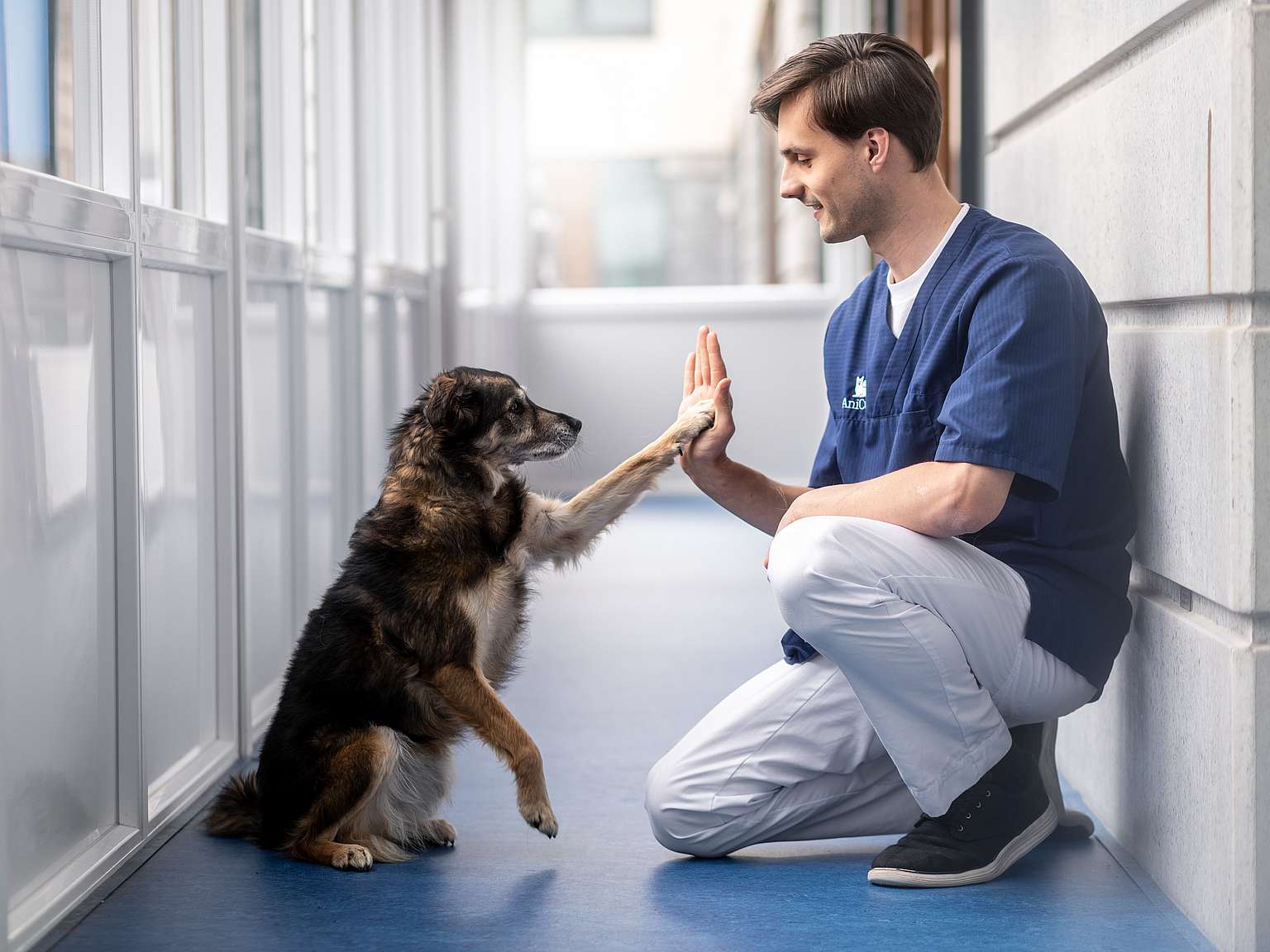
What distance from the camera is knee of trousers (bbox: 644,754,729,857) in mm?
2119

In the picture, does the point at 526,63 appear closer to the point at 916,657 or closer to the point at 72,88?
the point at 72,88

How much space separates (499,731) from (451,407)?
529 millimetres

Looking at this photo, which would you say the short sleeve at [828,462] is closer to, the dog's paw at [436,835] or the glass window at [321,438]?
the dog's paw at [436,835]

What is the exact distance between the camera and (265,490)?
312cm

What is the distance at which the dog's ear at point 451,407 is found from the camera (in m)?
2.22

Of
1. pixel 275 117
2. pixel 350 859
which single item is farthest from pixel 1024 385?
pixel 275 117

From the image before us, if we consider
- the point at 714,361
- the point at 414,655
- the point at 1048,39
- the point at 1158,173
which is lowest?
the point at 414,655

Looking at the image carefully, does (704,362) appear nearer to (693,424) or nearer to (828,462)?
(693,424)

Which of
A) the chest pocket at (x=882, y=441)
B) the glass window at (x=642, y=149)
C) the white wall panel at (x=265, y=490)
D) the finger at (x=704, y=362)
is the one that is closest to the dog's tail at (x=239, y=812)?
the white wall panel at (x=265, y=490)

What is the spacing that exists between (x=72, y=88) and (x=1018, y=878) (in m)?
1.86

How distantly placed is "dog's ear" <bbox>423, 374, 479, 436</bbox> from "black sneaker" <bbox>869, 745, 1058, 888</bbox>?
3.11ft

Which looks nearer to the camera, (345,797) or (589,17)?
(345,797)

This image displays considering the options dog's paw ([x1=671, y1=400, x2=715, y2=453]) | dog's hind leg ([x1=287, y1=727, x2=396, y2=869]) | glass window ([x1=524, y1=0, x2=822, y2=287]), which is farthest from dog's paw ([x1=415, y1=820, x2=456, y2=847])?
glass window ([x1=524, y1=0, x2=822, y2=287])

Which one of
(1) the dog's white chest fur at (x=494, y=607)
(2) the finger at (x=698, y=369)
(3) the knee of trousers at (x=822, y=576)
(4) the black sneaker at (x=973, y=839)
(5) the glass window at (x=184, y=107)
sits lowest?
(4) the black sneaker at (x=973, y=839)
